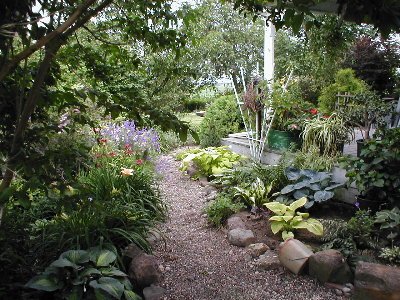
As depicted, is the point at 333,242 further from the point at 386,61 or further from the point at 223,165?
the point at 386,61

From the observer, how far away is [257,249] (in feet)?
10.6

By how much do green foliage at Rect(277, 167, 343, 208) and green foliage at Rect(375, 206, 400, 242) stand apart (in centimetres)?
65

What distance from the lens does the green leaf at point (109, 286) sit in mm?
2039

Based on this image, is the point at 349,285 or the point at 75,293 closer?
the point at 75,293

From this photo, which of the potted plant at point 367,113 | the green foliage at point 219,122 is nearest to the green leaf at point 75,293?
the potted plant at point 367,113

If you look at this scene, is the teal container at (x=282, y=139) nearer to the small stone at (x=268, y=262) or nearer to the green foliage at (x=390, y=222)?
the green foliage at (x=390, y=222)

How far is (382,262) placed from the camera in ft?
9.29

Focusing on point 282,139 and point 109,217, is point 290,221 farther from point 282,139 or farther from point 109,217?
point 282,139

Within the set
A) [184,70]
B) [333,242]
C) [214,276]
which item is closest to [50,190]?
[184,70]

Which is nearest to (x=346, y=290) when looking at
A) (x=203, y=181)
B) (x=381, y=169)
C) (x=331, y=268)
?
(x=331, y=268)

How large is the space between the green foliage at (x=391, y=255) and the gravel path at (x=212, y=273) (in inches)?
20.4

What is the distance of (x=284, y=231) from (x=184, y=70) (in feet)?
6.58

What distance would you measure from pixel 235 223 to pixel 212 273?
2.84 feet

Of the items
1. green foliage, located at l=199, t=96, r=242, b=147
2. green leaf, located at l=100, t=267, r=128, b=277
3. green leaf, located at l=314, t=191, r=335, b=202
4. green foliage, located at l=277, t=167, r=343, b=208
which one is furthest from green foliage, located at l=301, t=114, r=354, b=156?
green leaf, located at l=100, t=267, r=128, b=277
